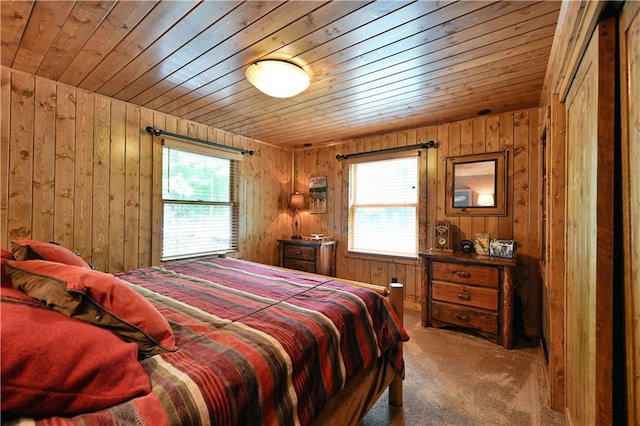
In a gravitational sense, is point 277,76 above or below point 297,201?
above

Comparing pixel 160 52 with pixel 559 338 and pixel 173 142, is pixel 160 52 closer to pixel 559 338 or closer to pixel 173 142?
pixel 173 142

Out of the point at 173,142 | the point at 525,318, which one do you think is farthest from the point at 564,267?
the point at 173,142

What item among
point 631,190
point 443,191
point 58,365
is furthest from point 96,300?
point 443,191

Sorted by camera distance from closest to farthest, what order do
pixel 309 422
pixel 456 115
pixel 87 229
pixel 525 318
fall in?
1. pixel 309 422
2. pixel 87 229
3. pixel 525 318
4. pixel 456 115

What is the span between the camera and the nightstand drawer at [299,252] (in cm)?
391

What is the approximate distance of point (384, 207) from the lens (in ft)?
12.5

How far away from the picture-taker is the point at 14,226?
2201 mm

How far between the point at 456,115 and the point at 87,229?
388 centimetres

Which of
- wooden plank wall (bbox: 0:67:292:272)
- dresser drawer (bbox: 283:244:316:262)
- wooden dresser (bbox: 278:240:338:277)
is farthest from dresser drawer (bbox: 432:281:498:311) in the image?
wooden plank wall (bbox: 0:67:292:272)

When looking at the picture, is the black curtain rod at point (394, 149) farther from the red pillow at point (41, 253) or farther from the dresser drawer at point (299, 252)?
the red pillow at point (41, 253)

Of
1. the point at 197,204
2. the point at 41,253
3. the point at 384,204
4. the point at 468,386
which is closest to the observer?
the point at 41,253

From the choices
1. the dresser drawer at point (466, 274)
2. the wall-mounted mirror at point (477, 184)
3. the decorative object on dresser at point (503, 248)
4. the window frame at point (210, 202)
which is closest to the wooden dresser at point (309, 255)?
the window frame at point (210, 202)

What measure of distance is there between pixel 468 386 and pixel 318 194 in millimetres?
3051

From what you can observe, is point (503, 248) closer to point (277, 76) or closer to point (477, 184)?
point (477, 184)
